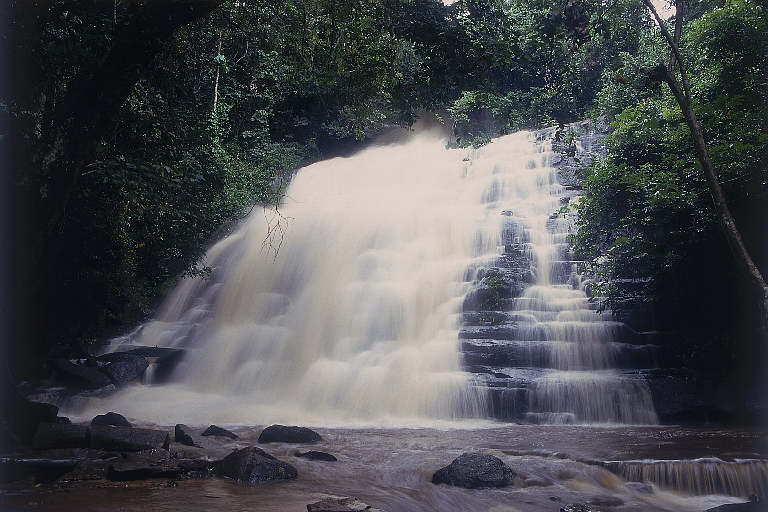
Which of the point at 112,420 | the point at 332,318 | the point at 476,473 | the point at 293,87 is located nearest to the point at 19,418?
the point at 112,420

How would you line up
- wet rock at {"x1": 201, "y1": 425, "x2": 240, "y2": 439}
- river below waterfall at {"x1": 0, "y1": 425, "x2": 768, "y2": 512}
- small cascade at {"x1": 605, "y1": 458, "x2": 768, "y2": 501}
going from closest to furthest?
river below waterfall at {"x1": 0, "y1": 425, "x2": 768, "y2": 512} → small cascade at {"x1": 605, "y1": 458, "x2": 768, "y2": 501} → wet rock at {"x1": 201, "y1": 425, "x2": 240, "y2": 439}

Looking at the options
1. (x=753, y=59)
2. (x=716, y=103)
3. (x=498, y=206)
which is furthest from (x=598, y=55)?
(x=716, y=103)

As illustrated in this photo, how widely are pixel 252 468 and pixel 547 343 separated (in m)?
8.26

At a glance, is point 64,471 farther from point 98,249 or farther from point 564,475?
point 564,475

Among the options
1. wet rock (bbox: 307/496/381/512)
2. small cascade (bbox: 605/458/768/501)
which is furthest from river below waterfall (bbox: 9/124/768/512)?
wet rock (bbox: 307/496/381/512)

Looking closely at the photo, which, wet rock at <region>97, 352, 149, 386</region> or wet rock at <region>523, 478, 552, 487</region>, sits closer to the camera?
wet rock at <region>523, 478, 552, 487</region>

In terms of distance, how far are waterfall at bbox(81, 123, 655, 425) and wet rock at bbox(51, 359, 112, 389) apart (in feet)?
2.13

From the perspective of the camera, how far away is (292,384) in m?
15.1

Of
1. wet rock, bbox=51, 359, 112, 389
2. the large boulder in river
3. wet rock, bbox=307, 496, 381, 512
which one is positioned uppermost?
wet rock, bbox=51, 359, 112, 389

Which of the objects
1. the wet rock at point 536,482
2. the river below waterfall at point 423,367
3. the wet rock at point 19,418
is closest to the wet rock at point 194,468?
the river below waterfall at point 423,367

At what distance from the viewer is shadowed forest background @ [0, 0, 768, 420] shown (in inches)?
292

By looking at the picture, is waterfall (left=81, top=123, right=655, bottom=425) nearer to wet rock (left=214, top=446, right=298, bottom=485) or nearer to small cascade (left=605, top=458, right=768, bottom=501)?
small cascade (left=605, top=458, right=768, bottom=501)

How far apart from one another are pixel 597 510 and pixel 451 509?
5.52ft

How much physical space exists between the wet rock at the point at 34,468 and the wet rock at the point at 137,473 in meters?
→ 0.58
